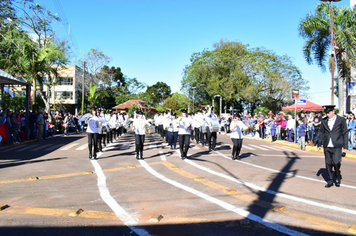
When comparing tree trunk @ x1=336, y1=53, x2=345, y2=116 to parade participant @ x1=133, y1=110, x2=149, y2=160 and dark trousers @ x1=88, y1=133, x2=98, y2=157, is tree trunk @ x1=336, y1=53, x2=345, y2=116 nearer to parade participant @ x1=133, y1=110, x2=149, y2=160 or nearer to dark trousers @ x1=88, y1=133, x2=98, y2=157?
parade participant @ x1=133, y1=110, x2=149, y2=160

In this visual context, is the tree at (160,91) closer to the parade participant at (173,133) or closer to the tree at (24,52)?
the tree at (24,52)

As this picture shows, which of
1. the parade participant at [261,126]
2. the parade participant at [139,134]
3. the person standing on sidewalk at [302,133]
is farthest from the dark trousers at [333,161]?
the parade participant at [261,126]

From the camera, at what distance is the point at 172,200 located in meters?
6.35

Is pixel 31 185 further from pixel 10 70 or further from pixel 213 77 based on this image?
pixel 213 77

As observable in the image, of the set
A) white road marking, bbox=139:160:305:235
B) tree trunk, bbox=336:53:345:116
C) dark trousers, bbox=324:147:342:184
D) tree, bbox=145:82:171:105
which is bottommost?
white road marking, bbox=139:160:305:235

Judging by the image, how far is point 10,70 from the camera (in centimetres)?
2292

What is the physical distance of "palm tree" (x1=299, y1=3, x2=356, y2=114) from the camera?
20859 millimetres

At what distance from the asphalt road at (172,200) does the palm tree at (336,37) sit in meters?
13.2

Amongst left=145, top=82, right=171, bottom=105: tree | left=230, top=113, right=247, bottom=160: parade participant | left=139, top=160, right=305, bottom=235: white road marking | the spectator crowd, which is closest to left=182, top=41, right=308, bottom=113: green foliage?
the spectator crowd

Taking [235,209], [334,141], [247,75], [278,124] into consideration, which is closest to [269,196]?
[235,209]

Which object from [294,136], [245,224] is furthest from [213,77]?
[245,224]

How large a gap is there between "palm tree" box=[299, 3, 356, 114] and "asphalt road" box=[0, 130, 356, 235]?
13.2 meters

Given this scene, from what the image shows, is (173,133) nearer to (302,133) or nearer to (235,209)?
(302,133)

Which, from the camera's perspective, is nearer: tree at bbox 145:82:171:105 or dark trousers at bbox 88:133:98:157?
dark trousers at bbox 88:133:98:157
